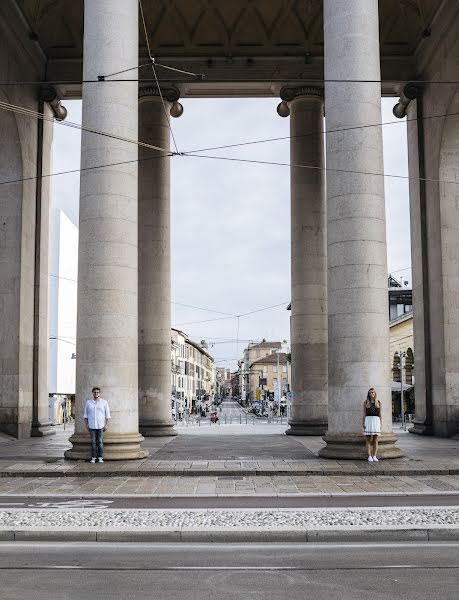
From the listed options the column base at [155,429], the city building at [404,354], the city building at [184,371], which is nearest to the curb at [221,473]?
the column base at [155,429]

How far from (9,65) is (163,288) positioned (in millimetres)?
11350

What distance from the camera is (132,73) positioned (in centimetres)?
2373

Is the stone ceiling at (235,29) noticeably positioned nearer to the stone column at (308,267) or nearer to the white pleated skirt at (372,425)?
the stone column at (308,267)

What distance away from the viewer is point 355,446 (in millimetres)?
22375

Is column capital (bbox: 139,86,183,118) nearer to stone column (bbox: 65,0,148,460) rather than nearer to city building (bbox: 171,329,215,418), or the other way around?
stone column (bbox: 65,0,148,460)

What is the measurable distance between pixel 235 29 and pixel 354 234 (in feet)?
63.4

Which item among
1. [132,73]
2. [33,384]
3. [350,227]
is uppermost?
[132,73]

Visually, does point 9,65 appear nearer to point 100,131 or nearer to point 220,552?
point 100,131

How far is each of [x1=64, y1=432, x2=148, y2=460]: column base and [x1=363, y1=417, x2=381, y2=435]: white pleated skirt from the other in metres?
6.31

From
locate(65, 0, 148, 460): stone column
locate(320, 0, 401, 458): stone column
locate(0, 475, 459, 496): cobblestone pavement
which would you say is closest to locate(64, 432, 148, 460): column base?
locate(65, 0, 148, 460): stone column

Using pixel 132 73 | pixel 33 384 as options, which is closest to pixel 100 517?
pixel 132 73

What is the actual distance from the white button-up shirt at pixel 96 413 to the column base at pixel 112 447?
2.90 feet

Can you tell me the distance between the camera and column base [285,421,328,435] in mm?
34656

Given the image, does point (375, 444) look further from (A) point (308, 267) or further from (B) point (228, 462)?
(A) point (308, 267)
